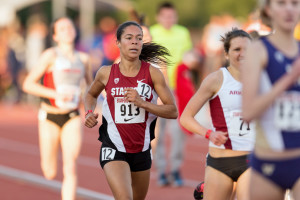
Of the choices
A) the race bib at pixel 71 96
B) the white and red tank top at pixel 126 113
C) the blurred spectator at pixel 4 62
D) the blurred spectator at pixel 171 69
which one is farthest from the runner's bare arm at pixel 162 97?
the blurred spectator at pixel 4 62

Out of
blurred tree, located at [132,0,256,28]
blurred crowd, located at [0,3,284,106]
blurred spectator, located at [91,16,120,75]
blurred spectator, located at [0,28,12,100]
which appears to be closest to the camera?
blurred spectator, located at [91,16,120,75]

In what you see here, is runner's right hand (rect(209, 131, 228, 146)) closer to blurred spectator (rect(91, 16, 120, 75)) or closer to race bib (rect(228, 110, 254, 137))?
race bib (rect(228, 110, 254, 137))

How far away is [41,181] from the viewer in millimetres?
11445

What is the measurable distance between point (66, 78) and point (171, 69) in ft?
8.98

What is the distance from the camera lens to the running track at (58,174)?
411 inches

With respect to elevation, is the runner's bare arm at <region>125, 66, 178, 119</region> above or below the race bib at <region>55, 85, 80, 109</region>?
above

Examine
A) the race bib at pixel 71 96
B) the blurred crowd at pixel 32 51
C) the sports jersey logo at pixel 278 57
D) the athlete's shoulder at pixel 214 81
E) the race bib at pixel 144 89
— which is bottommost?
the blurred crowd at pixel 32 51

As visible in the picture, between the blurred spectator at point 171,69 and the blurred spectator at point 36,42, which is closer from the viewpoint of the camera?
the blurred spectator at point 171,69

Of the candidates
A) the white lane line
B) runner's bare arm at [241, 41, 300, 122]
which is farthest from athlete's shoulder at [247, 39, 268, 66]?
the white lane line

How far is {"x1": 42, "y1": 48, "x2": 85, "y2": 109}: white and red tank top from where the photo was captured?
A: 8914mm

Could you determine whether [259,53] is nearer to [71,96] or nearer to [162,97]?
[162,97]

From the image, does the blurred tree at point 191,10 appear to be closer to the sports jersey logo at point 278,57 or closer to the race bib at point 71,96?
the race bib at point 71,96

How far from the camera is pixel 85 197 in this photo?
9.97 meters

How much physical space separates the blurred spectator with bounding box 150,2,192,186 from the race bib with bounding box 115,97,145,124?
13.5 feet
